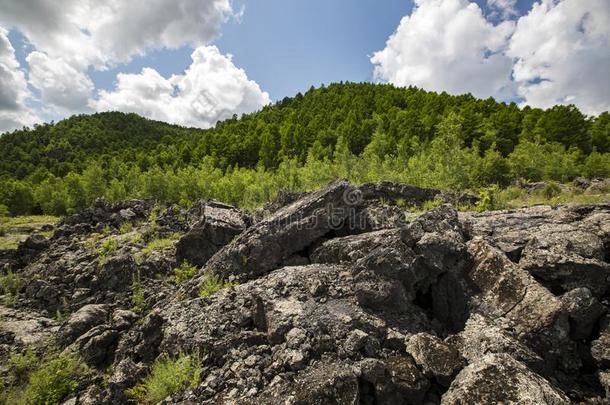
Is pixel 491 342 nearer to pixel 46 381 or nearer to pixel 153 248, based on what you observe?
pixel 46 381

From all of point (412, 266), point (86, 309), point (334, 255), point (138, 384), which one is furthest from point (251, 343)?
point (86, 309)

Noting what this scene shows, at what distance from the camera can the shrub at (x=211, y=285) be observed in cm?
964

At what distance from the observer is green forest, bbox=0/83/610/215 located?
1598 inches

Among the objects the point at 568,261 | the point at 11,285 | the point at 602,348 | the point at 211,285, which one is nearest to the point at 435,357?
the point at 602,348

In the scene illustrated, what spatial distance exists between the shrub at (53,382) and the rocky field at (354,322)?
1.4 inches

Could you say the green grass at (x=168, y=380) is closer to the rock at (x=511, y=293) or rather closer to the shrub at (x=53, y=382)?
the shrub at (x=53, y=382)

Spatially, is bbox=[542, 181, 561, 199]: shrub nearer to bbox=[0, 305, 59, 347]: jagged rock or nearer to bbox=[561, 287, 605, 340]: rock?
bbox=[561, 287, 605, 340]: rock

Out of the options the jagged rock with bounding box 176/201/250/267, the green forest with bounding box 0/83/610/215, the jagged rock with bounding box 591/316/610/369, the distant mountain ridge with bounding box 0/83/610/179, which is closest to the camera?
the jagged rock with bounding box 591/316/610/369

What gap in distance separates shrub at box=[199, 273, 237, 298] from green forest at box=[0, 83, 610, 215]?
2581 cm

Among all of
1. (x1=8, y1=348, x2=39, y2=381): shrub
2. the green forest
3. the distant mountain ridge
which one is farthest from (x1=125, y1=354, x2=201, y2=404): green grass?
the distant mountain ridge

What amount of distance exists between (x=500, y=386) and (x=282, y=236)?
277 inches

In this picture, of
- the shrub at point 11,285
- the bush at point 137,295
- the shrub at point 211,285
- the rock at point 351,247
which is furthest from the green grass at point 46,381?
the shrub at point 11,285

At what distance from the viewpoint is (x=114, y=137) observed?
15450 centimetres

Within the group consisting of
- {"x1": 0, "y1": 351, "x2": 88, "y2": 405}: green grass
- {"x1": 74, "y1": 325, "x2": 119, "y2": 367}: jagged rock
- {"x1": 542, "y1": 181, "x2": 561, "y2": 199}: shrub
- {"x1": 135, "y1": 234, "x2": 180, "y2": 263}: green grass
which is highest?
{"x1": 542, "y1": 181, "x2": 561, "y2": 199}: shrub
